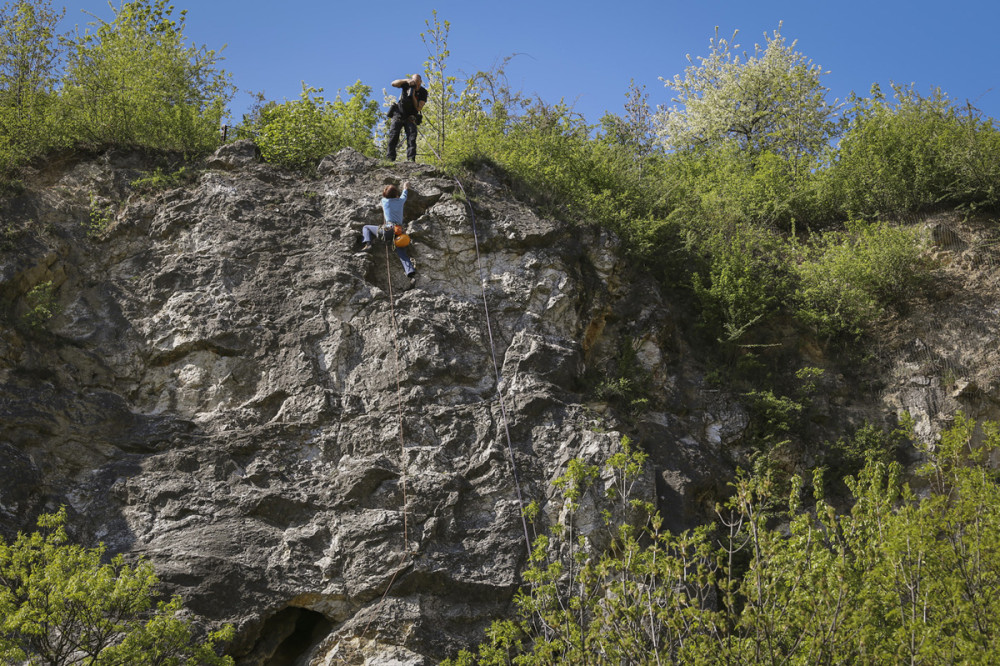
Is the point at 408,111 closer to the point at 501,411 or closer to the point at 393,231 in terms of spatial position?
the point at 393,231

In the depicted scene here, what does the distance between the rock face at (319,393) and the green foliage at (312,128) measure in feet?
1.96

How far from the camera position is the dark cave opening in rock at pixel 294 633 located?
1148 centimetres

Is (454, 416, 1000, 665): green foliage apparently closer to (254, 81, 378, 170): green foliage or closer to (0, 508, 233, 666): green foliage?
(0, 508, 233, 666): green foliage

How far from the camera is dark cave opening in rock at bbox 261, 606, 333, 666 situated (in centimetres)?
1148

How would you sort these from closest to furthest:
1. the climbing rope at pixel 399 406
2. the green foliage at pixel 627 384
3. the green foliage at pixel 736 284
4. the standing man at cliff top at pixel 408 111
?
the climbing rope at pixel 399 406, the green foliage at pixel 627 384, the green foliage at pixel 736 284, the standing man at cliff top at pixel 408 111

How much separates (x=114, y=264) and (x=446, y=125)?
728 centimetres

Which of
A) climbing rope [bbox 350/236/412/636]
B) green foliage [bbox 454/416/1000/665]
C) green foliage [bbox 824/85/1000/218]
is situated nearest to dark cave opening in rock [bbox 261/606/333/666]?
climbing rope [bbox 350/236/412/636]

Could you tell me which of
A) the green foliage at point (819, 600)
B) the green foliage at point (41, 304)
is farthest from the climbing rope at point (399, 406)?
the green foliage at point (41, 304)

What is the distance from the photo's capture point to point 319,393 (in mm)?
12789

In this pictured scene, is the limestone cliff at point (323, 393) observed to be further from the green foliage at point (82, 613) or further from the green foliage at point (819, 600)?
the green foliage at point (819, 600)

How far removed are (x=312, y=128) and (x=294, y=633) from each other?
28.1 feet

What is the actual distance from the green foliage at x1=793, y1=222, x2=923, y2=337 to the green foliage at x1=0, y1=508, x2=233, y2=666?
11.2 metres

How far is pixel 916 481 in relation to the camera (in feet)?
46.9

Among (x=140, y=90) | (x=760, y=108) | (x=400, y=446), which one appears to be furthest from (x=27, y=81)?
(x=760, y=108)
